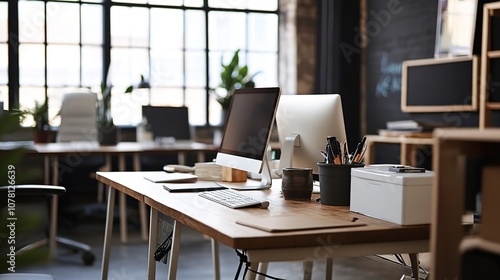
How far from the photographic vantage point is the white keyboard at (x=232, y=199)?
6.65 feet

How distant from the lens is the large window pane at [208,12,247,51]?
23.9 feet

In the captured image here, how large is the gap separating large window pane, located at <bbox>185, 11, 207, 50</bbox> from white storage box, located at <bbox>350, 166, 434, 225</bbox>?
5.55 metres

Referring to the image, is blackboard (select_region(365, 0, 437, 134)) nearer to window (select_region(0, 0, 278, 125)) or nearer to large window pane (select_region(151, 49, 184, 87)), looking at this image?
window (select_region(0, 0, 278, 125))

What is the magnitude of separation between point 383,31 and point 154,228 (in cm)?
482

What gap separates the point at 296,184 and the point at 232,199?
0.90 feet

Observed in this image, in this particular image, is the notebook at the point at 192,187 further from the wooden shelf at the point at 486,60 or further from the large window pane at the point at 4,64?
the large window pane at the point at 4,64

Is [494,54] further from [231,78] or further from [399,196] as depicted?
[399,196]

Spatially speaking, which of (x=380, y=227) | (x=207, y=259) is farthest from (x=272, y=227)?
(x=207, y=259)

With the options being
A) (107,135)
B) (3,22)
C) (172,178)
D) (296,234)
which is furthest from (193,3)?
(296,234)

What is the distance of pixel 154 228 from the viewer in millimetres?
2605

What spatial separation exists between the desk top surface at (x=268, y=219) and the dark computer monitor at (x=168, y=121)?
3.41m

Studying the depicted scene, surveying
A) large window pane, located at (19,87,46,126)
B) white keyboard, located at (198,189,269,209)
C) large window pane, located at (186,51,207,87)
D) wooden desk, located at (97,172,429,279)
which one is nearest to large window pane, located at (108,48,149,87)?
large window pane, located at (186,51,207,87)

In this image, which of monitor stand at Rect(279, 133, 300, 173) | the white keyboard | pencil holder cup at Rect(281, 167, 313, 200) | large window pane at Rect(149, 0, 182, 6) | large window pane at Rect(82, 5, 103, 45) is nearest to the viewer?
the white keyboard

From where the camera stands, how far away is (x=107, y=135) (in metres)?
5.66
